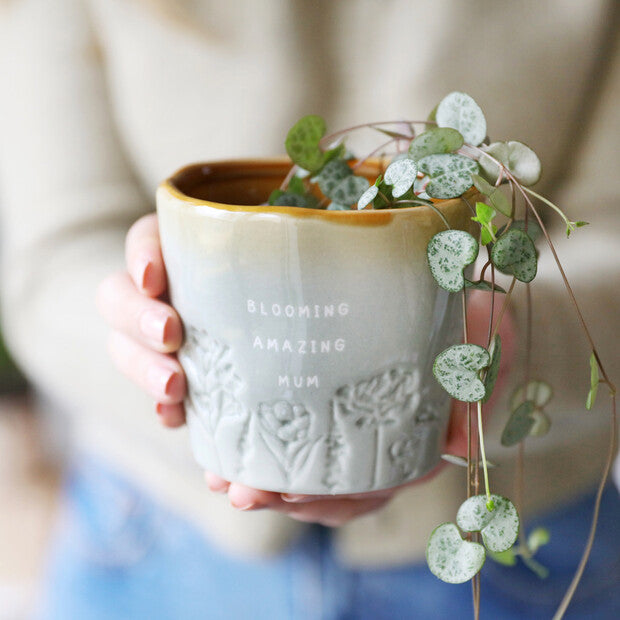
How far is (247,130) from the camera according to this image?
696 mm

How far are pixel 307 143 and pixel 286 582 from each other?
490 millimetres

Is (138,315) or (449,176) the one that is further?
(138,315)

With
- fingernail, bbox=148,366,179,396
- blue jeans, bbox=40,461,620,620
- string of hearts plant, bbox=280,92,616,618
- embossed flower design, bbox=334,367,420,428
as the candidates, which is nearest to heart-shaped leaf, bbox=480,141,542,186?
string of hearts plant, bbox=280,92,616,618

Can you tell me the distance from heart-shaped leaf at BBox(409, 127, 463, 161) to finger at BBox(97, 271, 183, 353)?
0.51 ft

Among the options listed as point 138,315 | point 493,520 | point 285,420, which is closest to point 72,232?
point 138,315

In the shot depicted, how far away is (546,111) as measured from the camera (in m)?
0.65

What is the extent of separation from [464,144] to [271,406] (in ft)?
0.52

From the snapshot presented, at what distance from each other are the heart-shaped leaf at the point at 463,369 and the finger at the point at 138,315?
6.1 inches

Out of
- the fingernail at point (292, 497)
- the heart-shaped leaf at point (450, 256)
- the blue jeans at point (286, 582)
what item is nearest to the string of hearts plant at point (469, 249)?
the heart-shaped leaf at point (450, 256)

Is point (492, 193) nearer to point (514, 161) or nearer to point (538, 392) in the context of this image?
point (514, 161)

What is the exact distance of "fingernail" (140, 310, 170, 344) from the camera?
368mm

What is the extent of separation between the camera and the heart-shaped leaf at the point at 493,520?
284 mm

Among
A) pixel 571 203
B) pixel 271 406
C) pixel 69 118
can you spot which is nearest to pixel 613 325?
pixel 571 203

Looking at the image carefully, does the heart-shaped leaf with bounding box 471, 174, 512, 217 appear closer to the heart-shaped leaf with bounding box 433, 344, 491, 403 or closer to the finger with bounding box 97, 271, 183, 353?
the heart-shaped leaf with bounding box 433, 344, 491, 403
